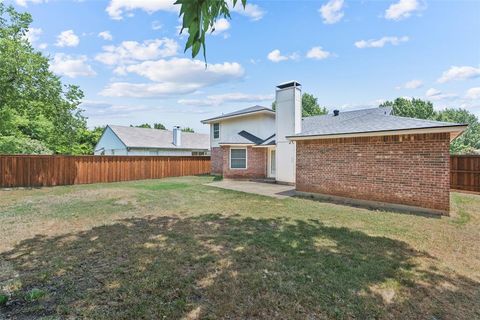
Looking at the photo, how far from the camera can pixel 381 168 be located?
852 centimetres

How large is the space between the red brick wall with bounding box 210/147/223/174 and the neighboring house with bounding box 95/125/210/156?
7606mm

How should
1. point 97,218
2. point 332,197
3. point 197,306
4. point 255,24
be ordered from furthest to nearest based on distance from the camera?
1. point 332,197
2. point 255,24
3. point 97,218
4. point 197,306

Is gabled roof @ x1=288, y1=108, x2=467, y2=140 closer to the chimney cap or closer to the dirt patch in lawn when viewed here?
the dirt patch in lawn

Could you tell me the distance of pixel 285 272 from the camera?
3740 millimetres

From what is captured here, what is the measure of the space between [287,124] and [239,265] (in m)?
10.8

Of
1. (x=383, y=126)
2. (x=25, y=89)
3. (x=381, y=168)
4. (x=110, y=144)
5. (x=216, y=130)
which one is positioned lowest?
(x=381, y=168)

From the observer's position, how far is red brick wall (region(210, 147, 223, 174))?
2020cm

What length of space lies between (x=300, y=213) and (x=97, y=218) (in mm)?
5984

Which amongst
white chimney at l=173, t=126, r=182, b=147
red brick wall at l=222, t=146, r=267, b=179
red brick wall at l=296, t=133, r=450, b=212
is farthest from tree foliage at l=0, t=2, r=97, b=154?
red brick wall at l=296, t=133, r=450, b=212

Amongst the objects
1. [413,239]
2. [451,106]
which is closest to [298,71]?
[413,239]

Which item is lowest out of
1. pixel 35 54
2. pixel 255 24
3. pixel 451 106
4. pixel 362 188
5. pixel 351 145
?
pixel 362 188

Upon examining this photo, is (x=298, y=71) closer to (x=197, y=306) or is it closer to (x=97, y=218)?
(x=97, y=218)

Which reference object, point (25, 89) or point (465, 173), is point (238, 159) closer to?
point (465, 173)

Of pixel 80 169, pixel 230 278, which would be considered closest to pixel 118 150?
pixel 80 169
